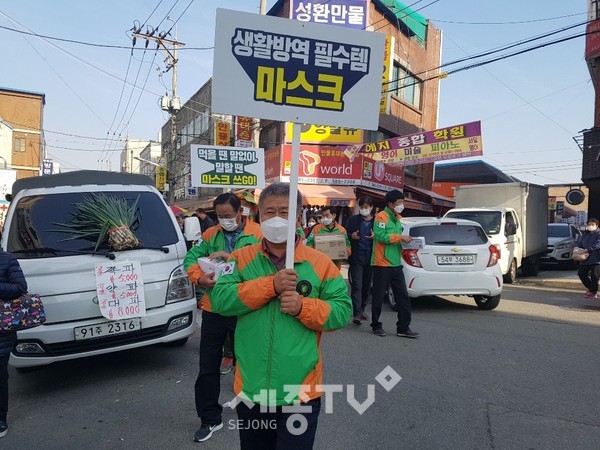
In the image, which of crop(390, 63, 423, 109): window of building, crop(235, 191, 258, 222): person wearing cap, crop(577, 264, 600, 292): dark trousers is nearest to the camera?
crop(235, 191, 258, 222): person wearing cap

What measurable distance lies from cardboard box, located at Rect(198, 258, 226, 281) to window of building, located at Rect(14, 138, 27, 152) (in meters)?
51.6

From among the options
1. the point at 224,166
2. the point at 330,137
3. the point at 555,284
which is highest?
the point at 330,137

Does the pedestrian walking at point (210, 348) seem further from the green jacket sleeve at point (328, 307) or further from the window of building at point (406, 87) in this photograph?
the window of building at point (406, 87)

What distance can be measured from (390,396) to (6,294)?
3.25 meters

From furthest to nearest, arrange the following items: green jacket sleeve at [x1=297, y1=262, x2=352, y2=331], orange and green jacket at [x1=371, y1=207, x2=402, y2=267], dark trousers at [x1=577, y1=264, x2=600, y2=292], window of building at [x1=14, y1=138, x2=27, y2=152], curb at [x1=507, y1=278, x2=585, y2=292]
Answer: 1. window of building at [x1=14, y1=138, x2=27, y2=152]
2. curb at [x1=507, y1=278, x2=585, y2=292]
3. dark trousers at [x1=577, y1=264, x2=600, y2=292]
4. orange and green jacket at [x1=371, y1=207, x2=402, y2=267]
5. green jacket sleeve at [x1=297, y1=262, x2=352, y2=331]

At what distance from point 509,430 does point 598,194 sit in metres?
15.2

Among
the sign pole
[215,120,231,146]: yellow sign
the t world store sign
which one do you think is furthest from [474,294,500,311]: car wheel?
A: [215,120,231,146]: yellow sign

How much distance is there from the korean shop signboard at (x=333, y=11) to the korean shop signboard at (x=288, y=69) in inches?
685

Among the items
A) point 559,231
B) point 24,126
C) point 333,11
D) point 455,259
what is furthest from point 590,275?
point 24,126

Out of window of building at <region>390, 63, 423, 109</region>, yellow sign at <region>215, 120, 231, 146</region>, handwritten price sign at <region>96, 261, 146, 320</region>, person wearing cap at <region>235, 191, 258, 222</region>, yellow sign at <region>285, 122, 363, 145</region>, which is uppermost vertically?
window of building at <region>390, 63, 423, 109</region>

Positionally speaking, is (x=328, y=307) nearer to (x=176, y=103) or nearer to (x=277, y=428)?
(x=277, y=428)

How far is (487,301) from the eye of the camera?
331 inches

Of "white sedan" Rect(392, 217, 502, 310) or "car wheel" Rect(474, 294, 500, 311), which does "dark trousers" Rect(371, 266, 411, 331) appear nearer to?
"white sedan" Rect(392, 217, 502, 310)

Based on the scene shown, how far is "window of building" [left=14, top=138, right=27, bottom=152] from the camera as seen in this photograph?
46.8 m
